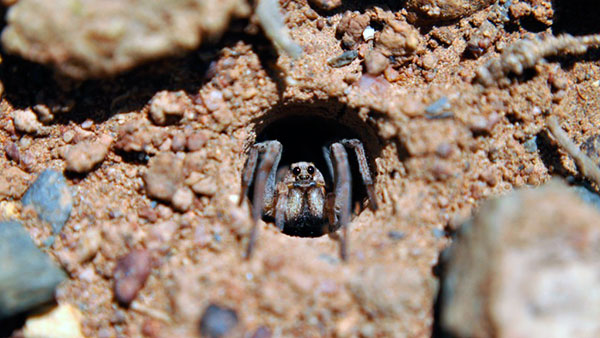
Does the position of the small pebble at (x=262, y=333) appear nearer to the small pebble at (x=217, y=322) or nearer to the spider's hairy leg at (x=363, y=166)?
the small pebble at (x=217, y=322)

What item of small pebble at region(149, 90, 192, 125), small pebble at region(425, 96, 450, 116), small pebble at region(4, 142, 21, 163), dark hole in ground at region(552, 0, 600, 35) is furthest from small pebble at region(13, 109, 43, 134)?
dark hole in ground at region(552, 0, 600, 35)

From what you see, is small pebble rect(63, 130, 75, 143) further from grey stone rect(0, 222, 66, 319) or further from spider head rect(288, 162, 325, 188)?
spider head rect(288, 162, 325, 188)

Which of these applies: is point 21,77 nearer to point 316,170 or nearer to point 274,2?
point 274,2

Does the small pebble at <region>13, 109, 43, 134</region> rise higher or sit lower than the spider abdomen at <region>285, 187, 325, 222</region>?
higher

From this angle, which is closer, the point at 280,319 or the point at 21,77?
the point at 280,319

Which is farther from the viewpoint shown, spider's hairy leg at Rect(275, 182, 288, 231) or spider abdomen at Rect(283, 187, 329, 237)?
spider abdomen at Rect(283, 187, 329, 237)

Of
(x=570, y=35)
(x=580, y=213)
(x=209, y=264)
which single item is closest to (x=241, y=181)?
(x=209, y=264)

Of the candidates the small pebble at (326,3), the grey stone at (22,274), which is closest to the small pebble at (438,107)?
the small pebble at (326,3)
